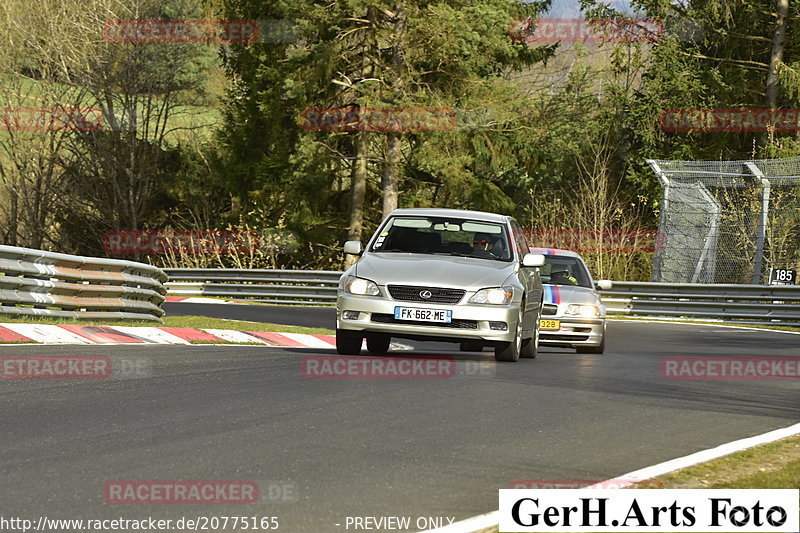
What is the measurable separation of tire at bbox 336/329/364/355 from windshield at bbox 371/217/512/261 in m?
1.21

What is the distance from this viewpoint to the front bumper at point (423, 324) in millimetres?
13328

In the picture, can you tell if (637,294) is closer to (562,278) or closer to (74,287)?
(562,278)

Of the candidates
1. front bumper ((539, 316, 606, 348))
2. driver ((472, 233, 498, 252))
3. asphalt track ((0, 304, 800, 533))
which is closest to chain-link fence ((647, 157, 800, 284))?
front bumper ((539, 316, 606, 348))

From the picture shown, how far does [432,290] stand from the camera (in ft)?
44.0

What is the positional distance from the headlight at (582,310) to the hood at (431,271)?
3.92 meters

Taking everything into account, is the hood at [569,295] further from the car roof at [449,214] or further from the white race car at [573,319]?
the car roof at [449,214]

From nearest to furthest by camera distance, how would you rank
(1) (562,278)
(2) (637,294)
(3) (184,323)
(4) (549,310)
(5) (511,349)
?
(5) (511,349) → (4) (549,310) → (1) (562,278) → (3) (184,323) → (2) (637,294)

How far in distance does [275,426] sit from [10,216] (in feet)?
129

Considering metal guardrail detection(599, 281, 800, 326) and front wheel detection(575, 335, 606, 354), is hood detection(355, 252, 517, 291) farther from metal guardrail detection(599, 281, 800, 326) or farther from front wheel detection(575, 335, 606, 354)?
metal guardrail detection(599, 281, 800, 326)

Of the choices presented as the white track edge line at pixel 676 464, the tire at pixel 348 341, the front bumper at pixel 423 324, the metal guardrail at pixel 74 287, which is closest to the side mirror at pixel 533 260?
the front bumper at pixel 423 324

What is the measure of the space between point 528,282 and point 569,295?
3.40m

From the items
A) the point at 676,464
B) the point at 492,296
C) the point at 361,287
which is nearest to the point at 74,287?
the point at 361,287

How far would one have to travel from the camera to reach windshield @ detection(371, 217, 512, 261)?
1460 cm

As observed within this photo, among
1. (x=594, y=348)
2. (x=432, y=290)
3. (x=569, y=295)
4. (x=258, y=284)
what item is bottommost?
(x=258, y=284)
